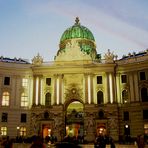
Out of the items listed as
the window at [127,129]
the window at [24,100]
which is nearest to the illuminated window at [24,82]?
the window at [24,100]

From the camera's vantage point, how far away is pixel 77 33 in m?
70.2

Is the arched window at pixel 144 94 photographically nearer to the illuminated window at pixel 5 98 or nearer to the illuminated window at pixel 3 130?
the illuminated window at pixel 5 98

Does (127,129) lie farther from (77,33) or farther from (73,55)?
(77,33)

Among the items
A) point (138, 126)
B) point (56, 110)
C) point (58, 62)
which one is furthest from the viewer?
point (58, 62)

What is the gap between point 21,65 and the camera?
2343 inches

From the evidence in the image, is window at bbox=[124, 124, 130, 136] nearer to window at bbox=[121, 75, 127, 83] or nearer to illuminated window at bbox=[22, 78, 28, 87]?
window at bbox=[121, 75, 127, 83]

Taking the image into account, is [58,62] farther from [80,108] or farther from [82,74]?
[80,108]

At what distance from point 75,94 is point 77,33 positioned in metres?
19.9

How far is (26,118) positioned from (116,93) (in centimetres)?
1934

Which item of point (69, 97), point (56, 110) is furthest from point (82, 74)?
point (56, 110)

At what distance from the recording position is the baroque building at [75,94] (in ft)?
176

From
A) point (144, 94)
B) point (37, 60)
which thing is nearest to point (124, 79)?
point (144, 94)

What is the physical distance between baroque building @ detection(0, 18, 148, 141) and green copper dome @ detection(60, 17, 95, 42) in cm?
1031

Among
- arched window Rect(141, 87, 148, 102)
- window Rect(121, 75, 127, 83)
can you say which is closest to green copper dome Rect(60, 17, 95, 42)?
window Rect(121, 75, 127, 83)
